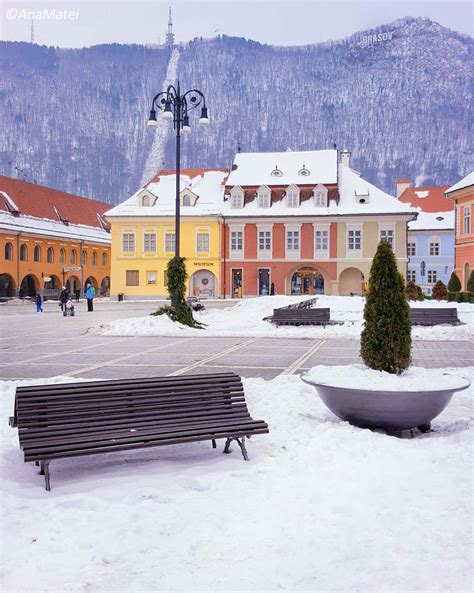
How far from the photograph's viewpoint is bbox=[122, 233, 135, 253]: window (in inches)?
2044

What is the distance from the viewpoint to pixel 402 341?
733 centimetres

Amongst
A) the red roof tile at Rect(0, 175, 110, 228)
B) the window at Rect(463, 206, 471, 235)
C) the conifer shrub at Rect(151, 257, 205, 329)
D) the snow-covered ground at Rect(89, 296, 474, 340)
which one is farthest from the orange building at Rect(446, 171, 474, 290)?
the red roof tile at Rect(0, 175, 110, 228)

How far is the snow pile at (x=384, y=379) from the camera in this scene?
21.9 feet

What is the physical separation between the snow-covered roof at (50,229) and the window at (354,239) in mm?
26625

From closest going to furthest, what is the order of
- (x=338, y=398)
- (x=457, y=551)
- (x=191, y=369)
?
(x=457, y=551) → (x=338, y=398) → (x=191, y=369)

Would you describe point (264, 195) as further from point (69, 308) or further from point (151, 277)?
point (69, 308)

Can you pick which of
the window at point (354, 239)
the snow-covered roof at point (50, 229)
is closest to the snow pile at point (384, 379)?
the window at point (354, 239)

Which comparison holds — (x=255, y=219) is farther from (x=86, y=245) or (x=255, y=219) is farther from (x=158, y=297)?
(x=86, y=245)

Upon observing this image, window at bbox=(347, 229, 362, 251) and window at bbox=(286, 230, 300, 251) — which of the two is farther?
window at bbox=(286, 230, 300, 251)

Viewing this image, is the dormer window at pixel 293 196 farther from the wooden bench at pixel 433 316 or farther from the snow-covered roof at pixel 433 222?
the wooden bench at pixel 433 316

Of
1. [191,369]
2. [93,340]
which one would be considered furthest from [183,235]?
[191,369]

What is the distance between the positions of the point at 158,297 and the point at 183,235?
5726mm

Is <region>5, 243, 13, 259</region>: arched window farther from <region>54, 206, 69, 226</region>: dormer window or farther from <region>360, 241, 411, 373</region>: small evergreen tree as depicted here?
<region>360, 241, 411, 373</region>: small evergreen tree

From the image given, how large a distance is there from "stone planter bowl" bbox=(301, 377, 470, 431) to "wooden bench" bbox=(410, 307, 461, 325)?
46.8 feet
